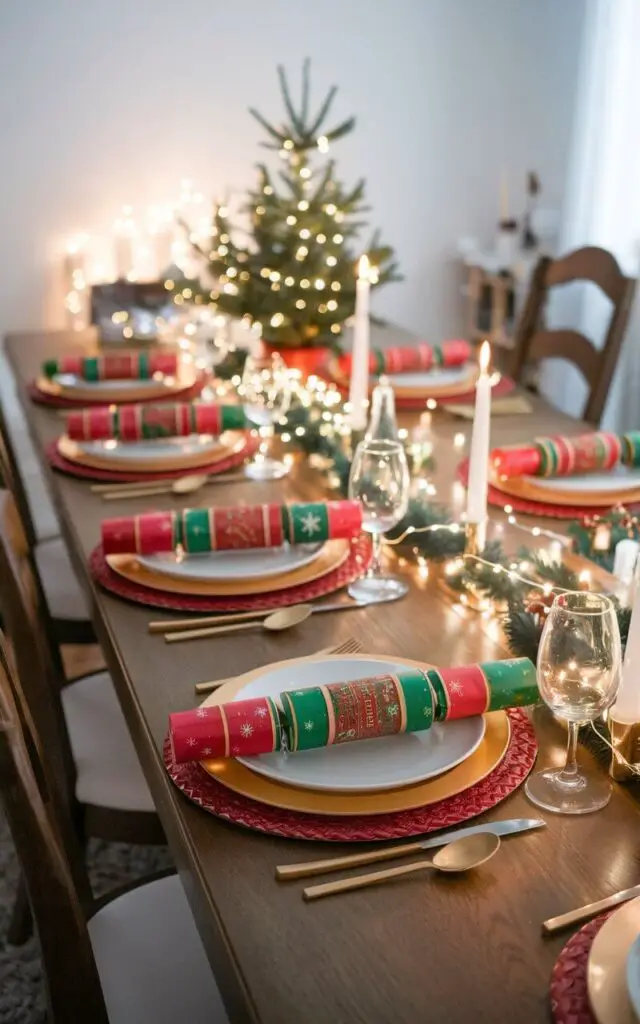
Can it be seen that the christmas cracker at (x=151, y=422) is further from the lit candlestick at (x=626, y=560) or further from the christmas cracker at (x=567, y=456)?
the lit candlestick at (x=626, y=560)

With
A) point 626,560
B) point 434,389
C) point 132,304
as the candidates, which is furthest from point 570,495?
point 132,304

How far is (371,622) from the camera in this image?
4.02ft

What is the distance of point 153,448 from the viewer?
1.80 meters

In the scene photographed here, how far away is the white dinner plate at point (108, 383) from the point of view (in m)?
2.20

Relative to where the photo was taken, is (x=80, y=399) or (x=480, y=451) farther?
(x=80, y=399)

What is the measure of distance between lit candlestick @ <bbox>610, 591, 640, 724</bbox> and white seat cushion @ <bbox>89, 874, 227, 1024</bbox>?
19.0 inches

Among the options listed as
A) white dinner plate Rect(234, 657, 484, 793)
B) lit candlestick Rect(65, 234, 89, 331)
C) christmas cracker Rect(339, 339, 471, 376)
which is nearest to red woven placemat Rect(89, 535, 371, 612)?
white dinner plate Rect(234, 657, 484, 793)

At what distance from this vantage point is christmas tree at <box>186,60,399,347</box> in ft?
7.22

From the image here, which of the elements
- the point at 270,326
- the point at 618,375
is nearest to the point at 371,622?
the point at 270,326

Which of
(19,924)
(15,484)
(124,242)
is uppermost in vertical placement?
(124,242)

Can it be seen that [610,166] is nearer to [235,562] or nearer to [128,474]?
[128,474]

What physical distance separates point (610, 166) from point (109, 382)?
2090 millimetres

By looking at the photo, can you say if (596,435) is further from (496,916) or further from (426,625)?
(496,916)

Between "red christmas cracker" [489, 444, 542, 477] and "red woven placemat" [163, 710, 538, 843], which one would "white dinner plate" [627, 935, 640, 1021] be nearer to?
"red woven placemat" [163, 710, 538, 843]
